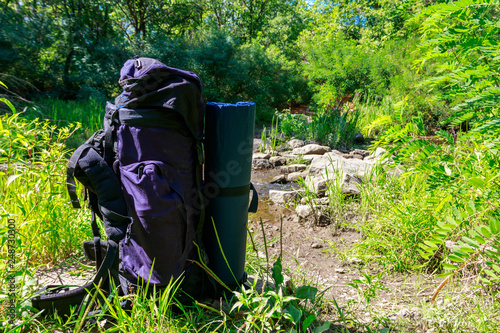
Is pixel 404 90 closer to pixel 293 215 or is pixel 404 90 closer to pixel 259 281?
pixel 293 215

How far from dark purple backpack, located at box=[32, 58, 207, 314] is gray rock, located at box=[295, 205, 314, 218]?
1.93 metres

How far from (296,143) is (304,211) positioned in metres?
3.19

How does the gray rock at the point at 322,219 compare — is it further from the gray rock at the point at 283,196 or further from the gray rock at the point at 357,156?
the gray rock at the point at 357,156

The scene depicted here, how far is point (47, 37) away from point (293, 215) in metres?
7.45

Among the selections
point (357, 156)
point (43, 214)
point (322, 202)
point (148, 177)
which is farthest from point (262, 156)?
point (148, 177)

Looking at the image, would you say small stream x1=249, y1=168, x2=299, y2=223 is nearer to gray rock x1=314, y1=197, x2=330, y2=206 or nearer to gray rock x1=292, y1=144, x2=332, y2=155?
gray rock x1=314, y1=197, x2=330, y2=206

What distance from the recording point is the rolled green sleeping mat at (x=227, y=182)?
5.62ft

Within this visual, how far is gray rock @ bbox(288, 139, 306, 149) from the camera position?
6.50 m

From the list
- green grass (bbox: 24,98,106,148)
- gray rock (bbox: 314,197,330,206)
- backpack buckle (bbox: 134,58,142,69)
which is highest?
backpack buckle (bbox: 134,58,142,69)

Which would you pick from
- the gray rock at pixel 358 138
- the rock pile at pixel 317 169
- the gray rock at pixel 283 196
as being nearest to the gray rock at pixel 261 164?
the rock pile at pixel 317 169

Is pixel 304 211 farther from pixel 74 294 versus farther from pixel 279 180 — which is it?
pixel 74 294

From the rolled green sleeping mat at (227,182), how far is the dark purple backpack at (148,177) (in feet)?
0.27

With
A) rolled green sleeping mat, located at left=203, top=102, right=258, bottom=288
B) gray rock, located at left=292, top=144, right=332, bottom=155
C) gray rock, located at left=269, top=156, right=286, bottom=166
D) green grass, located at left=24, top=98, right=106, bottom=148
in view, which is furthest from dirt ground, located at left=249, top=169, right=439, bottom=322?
green grass, located at left=24, top=98, right=106, bottom=148

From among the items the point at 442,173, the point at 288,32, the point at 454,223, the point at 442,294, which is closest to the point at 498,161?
the point at 442,173
